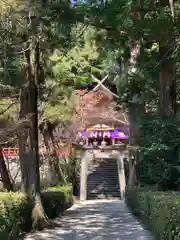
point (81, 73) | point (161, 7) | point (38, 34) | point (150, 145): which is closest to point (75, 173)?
point (81, 73)

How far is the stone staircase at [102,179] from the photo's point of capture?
1184 inches

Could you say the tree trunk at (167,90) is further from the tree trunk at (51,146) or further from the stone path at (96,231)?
the tree trunk at (51,146)

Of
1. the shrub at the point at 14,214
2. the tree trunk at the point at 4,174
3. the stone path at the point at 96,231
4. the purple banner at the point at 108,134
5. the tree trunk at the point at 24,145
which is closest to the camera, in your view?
the shrub at the point at 14,214

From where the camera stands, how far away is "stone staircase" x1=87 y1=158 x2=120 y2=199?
3006 centimetres

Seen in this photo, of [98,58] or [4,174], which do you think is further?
[4,174]

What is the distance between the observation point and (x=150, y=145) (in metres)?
12.6

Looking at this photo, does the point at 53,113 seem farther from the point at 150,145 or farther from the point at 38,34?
the point at 38,34

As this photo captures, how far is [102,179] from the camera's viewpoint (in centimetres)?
3183

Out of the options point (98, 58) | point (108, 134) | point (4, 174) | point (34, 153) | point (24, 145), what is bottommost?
point (4, 174)

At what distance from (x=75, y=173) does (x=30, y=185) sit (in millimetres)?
17878

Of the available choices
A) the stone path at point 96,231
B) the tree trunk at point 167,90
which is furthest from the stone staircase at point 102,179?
the tree trunk at point 167,90

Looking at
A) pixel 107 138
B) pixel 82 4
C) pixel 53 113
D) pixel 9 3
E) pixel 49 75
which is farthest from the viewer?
pixel 107 138

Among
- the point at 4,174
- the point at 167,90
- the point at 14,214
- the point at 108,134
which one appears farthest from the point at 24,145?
the point at 108,134

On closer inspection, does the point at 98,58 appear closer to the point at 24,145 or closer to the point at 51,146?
the point at 24,145
